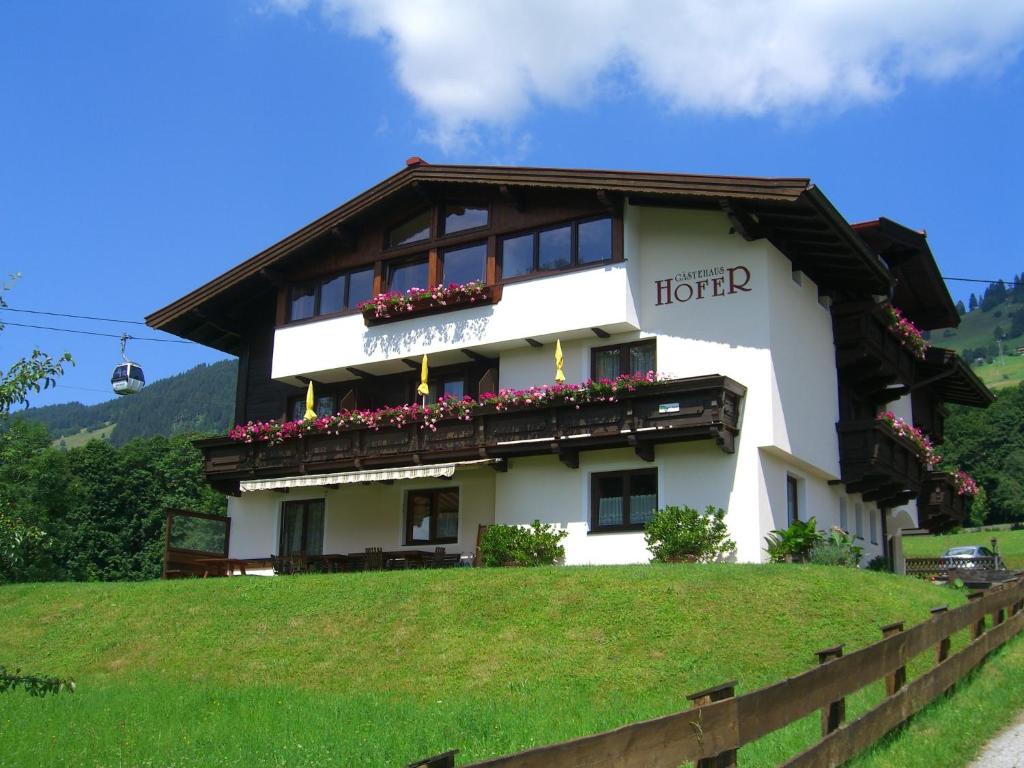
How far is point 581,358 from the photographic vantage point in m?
24.5

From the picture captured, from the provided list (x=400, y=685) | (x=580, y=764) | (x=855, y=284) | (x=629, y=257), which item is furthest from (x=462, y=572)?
(x=580, y=764)

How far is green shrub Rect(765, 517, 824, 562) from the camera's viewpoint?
70.3 feet

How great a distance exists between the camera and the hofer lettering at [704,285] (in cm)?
2283

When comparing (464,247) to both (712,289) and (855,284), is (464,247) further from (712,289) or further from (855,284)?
(855,284)

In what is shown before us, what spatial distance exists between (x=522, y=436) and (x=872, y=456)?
8.01 meters

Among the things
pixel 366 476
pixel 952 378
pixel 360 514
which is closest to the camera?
pixel 366 476

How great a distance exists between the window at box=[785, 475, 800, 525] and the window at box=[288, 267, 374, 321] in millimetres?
10944

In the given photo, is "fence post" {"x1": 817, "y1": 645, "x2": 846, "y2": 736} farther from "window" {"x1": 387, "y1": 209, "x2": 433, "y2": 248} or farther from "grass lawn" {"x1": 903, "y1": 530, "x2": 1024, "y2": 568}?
"grass lawn" {"x1": 903, "y1": 530, "x2": 1024, "y2": 568}

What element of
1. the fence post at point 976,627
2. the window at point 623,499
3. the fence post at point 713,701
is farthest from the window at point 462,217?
the fence post at point 713,701

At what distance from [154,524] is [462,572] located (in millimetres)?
42659

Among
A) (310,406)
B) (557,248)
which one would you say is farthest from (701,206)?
(310,406)

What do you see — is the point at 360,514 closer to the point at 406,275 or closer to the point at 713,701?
the point at 406,275

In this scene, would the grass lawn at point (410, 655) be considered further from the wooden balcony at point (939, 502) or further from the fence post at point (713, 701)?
the wooden balcony at point (939, 502)

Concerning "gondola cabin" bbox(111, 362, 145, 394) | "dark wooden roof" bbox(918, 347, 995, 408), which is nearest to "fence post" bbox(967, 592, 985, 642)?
"dark wooden roof" bbox(918, 347, 995, 408)
